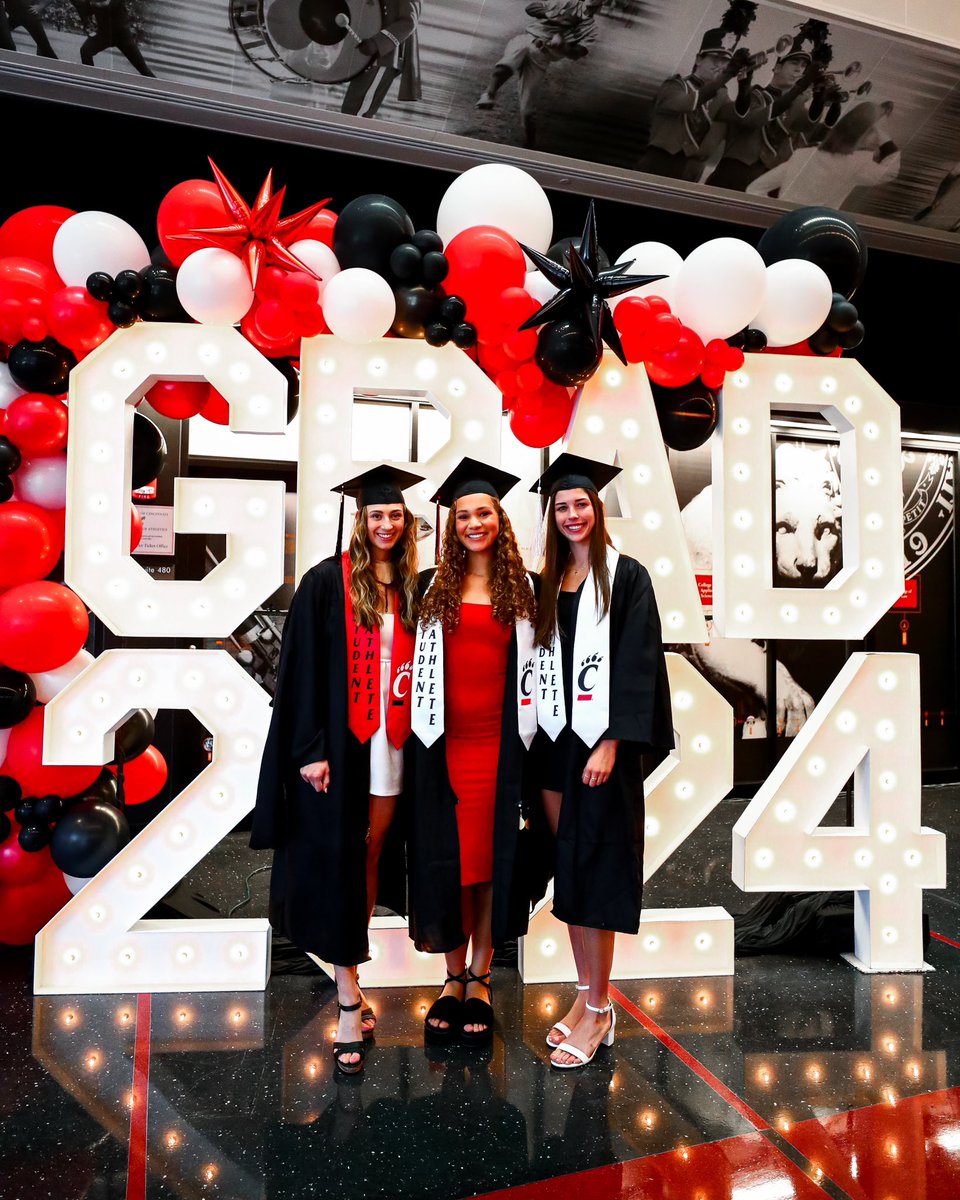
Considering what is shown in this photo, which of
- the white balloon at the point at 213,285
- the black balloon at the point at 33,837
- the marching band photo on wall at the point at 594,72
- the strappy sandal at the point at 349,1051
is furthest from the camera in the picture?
the marching band photo on wall at the point at 594,72

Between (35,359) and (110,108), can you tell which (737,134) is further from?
(35,359)

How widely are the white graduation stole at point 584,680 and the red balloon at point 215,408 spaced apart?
181 cm

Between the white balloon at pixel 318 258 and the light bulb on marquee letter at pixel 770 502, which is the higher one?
the white balloon at pixel 318 258

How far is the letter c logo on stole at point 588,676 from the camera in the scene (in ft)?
7.55

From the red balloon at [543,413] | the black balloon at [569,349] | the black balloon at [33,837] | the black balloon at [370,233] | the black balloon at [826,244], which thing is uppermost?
the black balloon at [826,244]

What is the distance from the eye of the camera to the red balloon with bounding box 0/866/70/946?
9.89ft

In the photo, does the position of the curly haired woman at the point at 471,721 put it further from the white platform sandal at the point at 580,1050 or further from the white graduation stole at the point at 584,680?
the white platform sandal at the point at 580,1050

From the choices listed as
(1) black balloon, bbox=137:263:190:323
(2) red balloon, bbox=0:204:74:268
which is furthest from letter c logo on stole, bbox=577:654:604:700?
(2) red balloon, bbox=0:204:74:268

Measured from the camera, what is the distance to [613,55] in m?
4.12

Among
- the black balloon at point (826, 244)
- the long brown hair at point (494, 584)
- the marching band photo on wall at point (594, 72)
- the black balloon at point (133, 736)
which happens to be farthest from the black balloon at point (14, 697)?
the black balloon at point (826, 244)

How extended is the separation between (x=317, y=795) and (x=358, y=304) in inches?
64.6

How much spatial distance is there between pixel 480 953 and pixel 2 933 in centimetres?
192

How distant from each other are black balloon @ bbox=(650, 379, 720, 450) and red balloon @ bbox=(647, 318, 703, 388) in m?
0.11

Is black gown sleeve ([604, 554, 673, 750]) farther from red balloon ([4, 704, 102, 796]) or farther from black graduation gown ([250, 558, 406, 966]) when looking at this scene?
red balloon ([4, 704, 102, 796])
